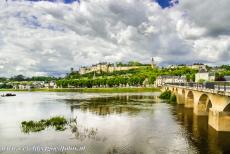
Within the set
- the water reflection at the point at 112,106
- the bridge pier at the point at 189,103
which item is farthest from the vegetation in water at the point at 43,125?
the bridge pier at the point at 189,103

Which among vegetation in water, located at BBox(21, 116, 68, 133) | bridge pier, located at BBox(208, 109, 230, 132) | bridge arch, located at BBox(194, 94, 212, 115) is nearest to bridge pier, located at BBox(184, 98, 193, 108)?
bridge arch, located at BBox(194, 94, 212, 115)

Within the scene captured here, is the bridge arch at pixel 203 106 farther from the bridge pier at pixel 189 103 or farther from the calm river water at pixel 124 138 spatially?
the bridge pier at pixel 189 103

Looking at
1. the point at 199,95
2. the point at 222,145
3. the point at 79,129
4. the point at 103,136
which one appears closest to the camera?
the point at 222,145

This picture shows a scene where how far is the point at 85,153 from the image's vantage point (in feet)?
113

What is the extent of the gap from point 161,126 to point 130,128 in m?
5.93

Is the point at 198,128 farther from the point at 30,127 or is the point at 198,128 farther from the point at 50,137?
the point at 30,127

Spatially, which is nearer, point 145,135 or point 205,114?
point 145,135

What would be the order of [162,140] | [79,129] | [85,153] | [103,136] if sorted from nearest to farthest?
1. [85,153]
2. [162,140]
3. [103,136]
4. [79,129]

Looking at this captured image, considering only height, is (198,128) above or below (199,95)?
below

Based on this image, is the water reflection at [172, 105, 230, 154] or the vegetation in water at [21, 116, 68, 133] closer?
the water reflection at [172, 105, 230, 154]

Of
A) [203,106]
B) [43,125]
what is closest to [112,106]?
[203,106]

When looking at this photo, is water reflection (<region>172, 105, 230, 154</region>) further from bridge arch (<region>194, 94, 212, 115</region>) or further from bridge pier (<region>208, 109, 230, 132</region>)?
bridge arch (<region>194, 94, 212, 115</region>)

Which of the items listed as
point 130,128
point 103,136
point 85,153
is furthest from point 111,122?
point 85,153

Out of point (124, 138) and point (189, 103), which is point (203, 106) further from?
point (124, 138)
